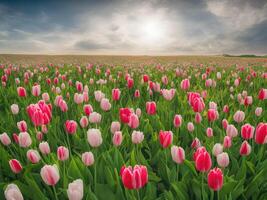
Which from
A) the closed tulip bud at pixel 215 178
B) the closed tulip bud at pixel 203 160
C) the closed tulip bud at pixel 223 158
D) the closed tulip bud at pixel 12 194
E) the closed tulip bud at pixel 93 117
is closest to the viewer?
the closed tulip bud at pixel 12 194

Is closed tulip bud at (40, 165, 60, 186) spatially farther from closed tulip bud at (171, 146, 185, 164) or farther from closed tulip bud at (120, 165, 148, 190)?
closed tulip bud at (171, 146, 185, 164)

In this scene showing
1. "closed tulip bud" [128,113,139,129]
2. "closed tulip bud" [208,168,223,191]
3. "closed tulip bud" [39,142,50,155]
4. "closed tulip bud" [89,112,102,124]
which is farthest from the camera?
"closed tulip bud" [89,112,102,124]

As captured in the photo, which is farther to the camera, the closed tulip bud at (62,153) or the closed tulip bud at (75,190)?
the closed tulip bud at (62,153)

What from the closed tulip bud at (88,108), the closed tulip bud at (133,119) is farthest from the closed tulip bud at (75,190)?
the closed tulip bud at (88,108)

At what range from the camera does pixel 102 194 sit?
187 cm

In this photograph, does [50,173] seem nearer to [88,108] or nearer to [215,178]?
[215,178]

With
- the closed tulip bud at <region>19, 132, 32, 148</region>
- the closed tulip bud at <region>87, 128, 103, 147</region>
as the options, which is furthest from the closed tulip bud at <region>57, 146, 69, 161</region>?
the closed tulip bud at <region>19, 132, 32, 148</region>

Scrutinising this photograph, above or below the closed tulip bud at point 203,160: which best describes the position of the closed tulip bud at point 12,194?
below

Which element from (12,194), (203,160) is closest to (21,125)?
(12,194)

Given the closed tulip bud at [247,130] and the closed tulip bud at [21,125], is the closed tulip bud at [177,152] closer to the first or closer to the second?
the closed tulip bud at [247,130]

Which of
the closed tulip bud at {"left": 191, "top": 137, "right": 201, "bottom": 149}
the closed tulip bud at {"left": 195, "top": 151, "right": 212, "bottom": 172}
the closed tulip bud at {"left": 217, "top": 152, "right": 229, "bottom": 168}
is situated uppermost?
the closed tulip bud at {"left": 195, "top": 151, "right": 212, "bottom": 172}

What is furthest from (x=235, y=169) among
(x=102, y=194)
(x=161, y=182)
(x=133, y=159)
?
(x=102, y=194)

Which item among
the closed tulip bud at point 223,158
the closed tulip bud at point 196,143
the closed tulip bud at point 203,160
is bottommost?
the closed tulip bud at point 196,143

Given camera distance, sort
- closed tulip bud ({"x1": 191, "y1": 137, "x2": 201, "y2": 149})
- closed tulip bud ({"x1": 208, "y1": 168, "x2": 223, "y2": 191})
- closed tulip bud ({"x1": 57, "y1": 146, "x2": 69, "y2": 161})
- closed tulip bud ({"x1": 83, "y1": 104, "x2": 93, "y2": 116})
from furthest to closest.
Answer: closed tulip bud ({"x1": 83, "y1": 104, "x2": 93, "y2": 116}) < closed tulip bud ({"x1": 191, "y1": 137, "x2": 201, "y2": 149}) < closed tulip bud ({"x1": 57, "y1": 146, "x2": 69, "y2": 161}) < closed tulip bud ({"x1": 208, "y1": 168, "x2": 223, "y2": 191})
